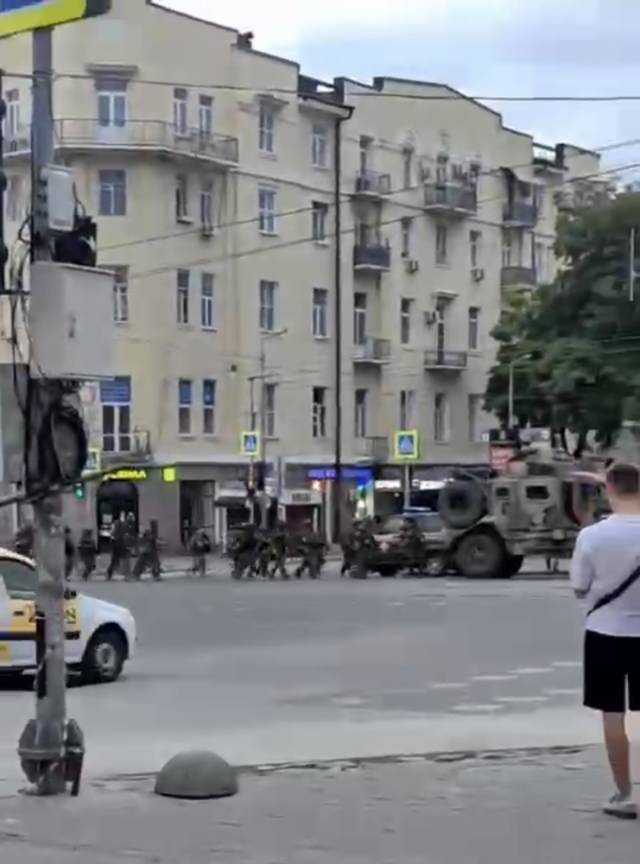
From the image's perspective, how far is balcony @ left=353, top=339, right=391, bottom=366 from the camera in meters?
65.9

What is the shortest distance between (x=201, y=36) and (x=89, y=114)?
187 inches

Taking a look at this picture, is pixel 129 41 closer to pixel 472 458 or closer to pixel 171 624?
pixel 472 458

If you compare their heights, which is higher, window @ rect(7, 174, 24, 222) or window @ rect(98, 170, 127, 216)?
window @ rect(98, 170, 127, 216)

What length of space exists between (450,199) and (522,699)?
54.9 meters

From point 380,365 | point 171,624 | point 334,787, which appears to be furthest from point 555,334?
point 334,787

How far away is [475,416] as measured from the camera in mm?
73375

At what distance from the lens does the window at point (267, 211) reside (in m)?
61.7

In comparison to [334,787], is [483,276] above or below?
above

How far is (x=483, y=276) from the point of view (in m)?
73.1

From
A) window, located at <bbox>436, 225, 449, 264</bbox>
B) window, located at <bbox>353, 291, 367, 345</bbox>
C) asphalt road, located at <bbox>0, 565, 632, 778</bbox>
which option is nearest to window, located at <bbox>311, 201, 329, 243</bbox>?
window, located at <bbox>353, 291, 367, 345</bbox>

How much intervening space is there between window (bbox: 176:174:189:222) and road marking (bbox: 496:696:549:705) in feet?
144

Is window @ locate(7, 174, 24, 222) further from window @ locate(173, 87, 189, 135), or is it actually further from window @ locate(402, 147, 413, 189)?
window @ locate(402, 147, 413, 189)

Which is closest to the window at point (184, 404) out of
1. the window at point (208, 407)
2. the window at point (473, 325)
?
the window at point (208, 407)

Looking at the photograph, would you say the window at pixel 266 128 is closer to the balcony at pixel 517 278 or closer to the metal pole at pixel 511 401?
the metal pole at pixel 511 401
